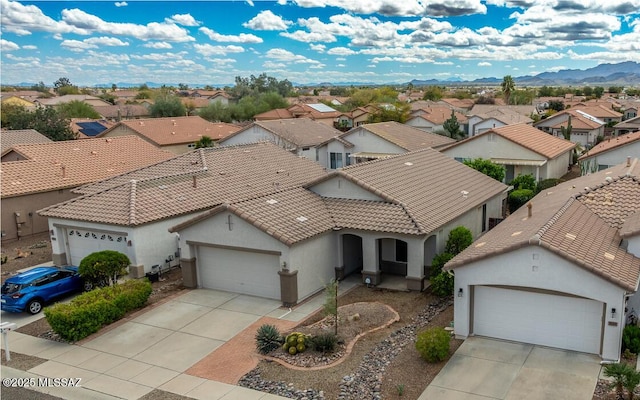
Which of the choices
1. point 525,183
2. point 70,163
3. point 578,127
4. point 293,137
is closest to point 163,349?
point 70,163

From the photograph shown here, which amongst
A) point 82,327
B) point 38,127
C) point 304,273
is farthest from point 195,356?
point 38,127

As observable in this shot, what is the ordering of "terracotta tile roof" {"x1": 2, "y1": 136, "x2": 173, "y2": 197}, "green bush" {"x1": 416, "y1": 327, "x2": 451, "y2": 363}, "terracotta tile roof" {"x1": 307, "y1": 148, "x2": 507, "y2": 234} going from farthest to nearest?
"terracotta tile roof" {"x1": 2, "y1": 136, "x2": 173, "y2": 197}, "terracotta tile roof" {"x1": 307, "y1": 148, "x2": 507, "y2": 234}, "green bush" {"x1": 416, "y1": 327, "x2": 451, "y2": 363}

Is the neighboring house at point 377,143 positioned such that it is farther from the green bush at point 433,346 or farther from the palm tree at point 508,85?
the palm tree at point 508,85

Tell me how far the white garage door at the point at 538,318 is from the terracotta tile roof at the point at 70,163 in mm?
27148

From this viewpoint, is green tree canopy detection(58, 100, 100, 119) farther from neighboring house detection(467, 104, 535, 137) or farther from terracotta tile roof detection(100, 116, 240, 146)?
neighboring house detection(467, 104, 535, 137)

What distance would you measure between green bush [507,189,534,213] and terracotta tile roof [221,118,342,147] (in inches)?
860

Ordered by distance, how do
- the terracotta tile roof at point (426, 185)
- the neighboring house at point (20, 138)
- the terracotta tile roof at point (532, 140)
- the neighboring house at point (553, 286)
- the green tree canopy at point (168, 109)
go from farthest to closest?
the green tree canopy at point (168, 109), the neighboring house at point (20, 138), the terracotta tile roof at point (532, 140), the terracotta tile roof at point (426, 185), the neighboring house at point (553, 286)

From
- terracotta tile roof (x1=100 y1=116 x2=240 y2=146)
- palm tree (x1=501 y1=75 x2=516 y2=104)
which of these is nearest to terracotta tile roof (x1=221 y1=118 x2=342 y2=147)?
terracotta tile roof (x1=100 y1=116 x2=240 y2=146)

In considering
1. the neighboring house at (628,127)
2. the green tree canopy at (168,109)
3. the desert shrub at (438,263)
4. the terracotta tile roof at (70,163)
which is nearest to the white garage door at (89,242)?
the terracotta tile roof at (70,163)

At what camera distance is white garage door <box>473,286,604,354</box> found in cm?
1502

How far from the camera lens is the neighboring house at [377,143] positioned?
48500 millimetres

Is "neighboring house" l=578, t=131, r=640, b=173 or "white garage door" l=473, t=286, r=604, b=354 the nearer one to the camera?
"white garage door" l=473, t=286, r=604, b=354

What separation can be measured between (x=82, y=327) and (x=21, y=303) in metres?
3.88

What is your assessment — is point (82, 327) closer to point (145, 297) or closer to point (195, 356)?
point (145, 297)
